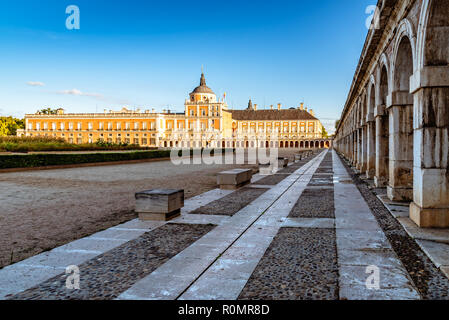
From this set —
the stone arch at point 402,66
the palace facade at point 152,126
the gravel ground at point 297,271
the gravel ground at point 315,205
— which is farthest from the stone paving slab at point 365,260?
the palace facade at point 152,126

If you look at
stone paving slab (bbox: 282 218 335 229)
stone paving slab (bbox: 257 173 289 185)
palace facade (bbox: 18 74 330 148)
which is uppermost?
palace facade (bbox: 18 74 330 148)

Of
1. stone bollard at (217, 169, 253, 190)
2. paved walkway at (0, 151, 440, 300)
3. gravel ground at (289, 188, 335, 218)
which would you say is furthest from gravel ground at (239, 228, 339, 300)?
stone bollard at (217, 169, 253, 190)

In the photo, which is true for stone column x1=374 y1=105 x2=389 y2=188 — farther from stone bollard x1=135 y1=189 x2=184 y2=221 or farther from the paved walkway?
stone bollard x1=135 y1=189 x2=184 y2=221

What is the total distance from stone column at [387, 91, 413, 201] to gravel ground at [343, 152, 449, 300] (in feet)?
5.18

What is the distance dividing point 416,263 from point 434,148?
218 cm

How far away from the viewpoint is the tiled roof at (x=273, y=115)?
10470cm

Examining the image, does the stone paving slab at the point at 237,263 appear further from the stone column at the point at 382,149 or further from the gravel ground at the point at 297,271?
the stone column at the point at 382,149

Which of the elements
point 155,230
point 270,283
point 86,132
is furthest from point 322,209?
point 86,132

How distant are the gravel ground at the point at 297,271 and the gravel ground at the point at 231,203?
6.95 feet

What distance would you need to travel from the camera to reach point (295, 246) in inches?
179

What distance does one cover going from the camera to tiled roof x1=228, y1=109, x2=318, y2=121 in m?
105

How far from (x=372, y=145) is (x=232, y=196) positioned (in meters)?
6.49

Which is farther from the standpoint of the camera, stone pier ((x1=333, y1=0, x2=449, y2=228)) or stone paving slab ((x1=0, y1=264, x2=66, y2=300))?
stone pier ((x1=333, y1=0, x2=449, y2=228))

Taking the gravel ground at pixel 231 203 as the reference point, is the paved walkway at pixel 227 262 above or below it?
below
